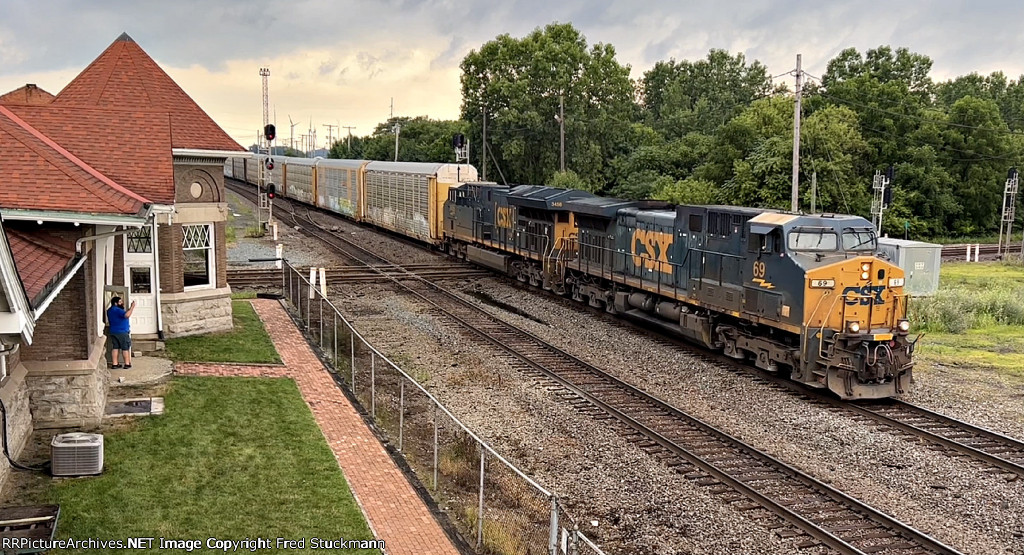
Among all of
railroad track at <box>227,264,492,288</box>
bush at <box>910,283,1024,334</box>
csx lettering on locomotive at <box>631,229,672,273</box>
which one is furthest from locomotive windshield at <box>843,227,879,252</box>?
railroad track at <box>227,264,492,288</box>

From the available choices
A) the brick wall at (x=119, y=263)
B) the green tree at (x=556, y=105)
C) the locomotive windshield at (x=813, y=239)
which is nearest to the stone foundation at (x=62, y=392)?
the brick wall at (x=119, y=263)

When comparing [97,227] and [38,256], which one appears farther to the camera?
[97,227]

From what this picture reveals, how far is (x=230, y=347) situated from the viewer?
1909 cm

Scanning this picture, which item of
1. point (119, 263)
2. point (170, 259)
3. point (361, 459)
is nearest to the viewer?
point (361, 459)

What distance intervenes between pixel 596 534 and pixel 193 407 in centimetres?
728

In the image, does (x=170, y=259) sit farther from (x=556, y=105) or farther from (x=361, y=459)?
(x=556, y=105)

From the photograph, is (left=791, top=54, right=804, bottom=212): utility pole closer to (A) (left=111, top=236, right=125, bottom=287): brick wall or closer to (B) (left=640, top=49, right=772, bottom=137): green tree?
(A) (left=111, top=236, right=125, bottom=287): brick wall

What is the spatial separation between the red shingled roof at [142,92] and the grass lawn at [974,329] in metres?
17.8

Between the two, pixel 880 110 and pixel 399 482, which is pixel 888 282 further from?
pixel 880 110

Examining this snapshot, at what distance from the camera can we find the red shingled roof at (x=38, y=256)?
9.52 metres

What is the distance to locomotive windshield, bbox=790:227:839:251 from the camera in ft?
56.2

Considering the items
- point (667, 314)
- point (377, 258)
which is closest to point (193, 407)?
point (667, 314)

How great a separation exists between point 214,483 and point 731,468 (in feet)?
24.3

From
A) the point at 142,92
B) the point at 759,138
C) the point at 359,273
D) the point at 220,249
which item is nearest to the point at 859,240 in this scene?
the point at 220,249
